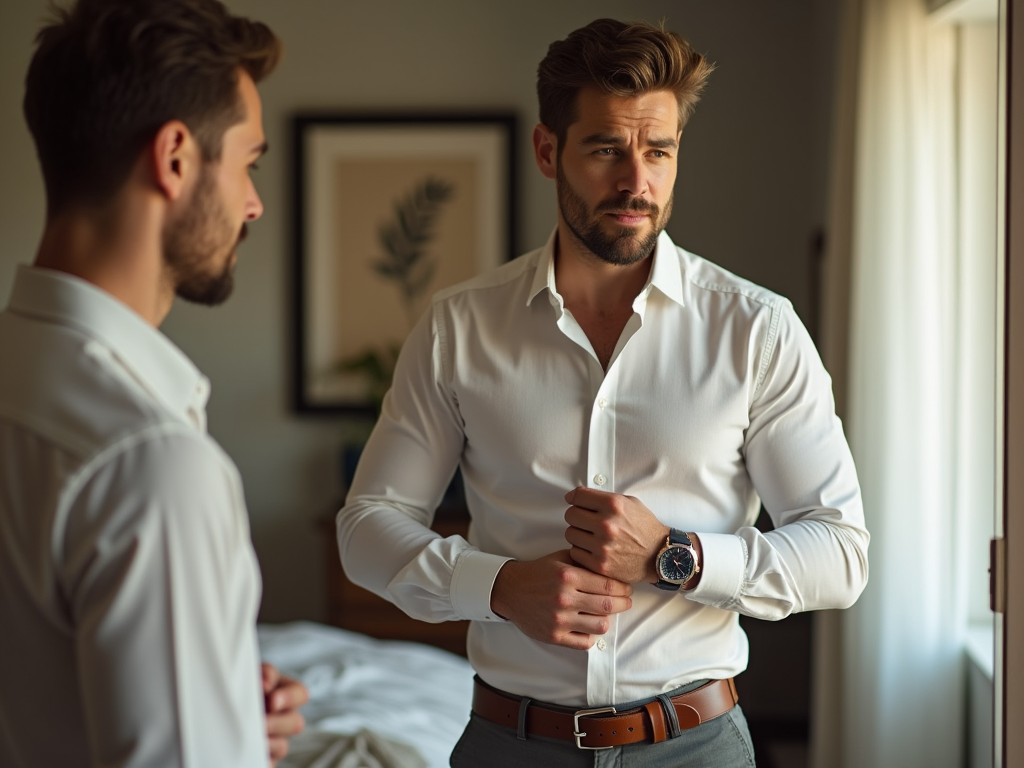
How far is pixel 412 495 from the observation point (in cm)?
156

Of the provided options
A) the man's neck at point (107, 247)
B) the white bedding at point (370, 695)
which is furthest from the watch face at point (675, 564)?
the white bedding at point (370, 695)

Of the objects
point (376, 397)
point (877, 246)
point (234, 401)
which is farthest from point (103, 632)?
point (234, 401)

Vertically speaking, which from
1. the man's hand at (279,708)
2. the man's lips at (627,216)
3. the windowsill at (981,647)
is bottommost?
the windowsill at (981,647)

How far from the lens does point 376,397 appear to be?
410 cm

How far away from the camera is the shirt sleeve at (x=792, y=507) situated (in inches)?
54.8

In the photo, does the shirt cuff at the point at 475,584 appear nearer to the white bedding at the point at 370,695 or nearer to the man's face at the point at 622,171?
the man's face at the point at 622,171

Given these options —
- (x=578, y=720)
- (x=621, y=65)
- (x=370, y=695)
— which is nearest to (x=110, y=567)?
(x=578, y=720)

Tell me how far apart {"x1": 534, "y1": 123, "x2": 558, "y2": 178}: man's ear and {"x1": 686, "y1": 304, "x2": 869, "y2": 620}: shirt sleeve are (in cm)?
43

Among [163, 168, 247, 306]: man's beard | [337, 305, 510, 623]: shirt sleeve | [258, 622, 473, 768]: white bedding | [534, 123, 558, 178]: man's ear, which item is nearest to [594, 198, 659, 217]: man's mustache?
[534, 123, 558, 178]: man's ear

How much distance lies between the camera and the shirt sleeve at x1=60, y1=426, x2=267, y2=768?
0.79 m

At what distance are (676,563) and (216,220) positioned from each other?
0.76 metres

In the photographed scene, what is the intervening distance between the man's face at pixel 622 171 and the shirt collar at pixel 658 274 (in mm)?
30

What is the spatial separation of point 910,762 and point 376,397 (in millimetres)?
2344

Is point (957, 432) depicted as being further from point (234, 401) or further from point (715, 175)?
point (234, 401)
